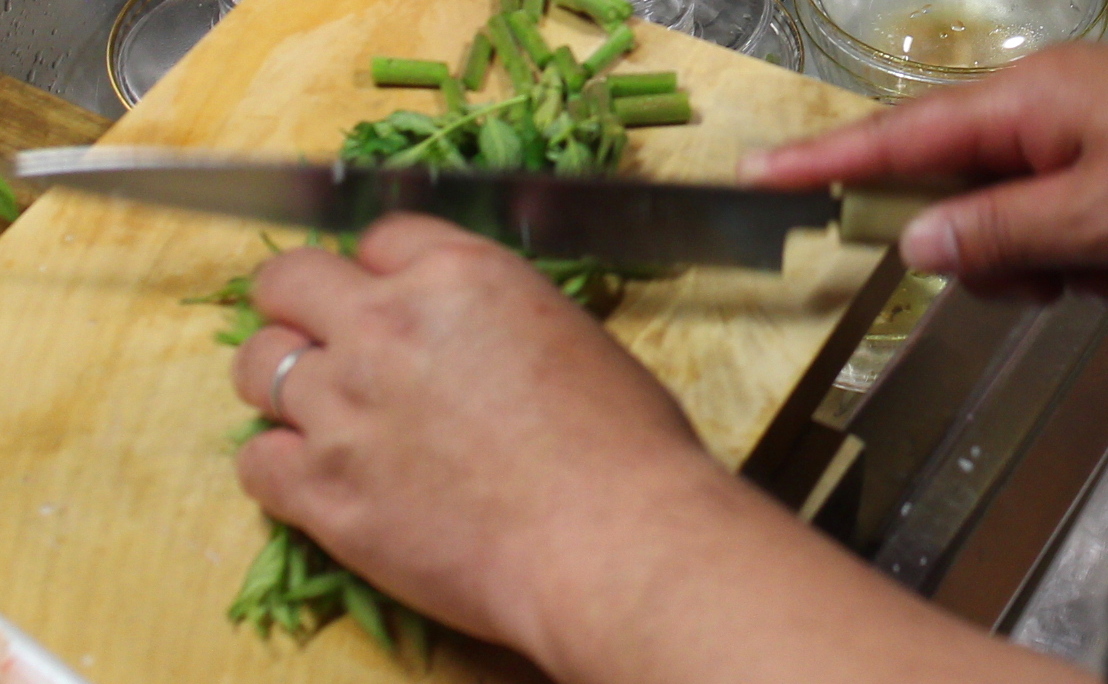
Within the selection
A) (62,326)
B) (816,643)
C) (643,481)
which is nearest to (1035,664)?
(816,643)

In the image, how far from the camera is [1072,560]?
1.50m

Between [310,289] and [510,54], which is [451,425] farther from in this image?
[510,54]

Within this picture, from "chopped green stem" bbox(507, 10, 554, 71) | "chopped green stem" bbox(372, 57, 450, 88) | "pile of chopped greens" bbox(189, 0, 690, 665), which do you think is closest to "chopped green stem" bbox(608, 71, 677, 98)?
"pile of chopped greens" bbox(189, 0, 690, 665)

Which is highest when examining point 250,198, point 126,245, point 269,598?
point 250,198

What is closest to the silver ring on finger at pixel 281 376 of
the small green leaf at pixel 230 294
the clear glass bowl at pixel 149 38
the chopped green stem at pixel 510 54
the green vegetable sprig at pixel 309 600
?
the green vegetable sprig at pixel 309 600

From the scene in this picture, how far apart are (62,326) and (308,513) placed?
0.51m

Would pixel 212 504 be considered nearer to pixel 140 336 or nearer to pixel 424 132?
pixel 140 336

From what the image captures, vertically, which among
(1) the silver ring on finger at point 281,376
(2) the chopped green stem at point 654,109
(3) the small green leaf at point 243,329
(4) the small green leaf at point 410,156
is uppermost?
(2) the chopped green stem at point 654,109

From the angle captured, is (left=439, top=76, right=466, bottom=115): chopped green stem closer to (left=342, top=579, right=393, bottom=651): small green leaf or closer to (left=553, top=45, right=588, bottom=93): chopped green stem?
(left=553, top=45, right=588, bottom=93): chopped green stem

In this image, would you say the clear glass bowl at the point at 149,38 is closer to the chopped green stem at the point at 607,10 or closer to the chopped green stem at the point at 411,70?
the chopped green stem at the point at 411,70

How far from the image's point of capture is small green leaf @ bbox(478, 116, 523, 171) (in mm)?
1211

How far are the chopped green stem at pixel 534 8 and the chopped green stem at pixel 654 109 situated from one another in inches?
8.2

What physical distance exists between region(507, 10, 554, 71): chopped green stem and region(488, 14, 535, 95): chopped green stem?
11mm

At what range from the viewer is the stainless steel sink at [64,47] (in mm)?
1893
